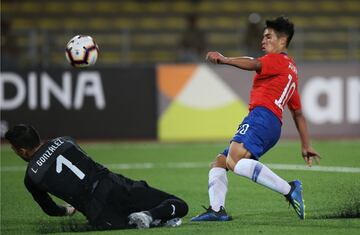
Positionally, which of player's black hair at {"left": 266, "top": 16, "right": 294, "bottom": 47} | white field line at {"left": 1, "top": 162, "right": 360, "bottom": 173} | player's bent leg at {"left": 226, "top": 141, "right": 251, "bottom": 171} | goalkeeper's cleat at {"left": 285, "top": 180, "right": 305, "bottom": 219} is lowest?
white field line at {"left": 1, "top": 162, "right": 360, "bottom": 173}

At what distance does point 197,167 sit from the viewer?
12.8 metres

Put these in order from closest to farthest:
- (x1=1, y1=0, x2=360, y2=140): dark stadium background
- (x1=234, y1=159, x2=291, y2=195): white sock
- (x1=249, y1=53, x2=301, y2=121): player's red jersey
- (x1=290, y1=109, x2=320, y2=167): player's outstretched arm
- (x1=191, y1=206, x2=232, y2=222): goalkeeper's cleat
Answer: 1. (x1=234, y1=159, x2=291, y2=195): white sock
2. (x1=249, y1=53, x2=301, y2=121): player's red jersey
3. (x1=191, y1=206, x2=232, y2=222): goalkeeper's cleat
4. (x1=290, y1=109, x2=320, y2=167): player's outstretched arm
5. (x1=1, y1=0, x2=360, y2=140): dark stadium background

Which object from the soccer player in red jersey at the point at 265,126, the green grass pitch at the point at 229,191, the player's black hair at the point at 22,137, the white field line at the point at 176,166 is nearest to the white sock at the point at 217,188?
the soccer player in red jersey at the point at 265,126

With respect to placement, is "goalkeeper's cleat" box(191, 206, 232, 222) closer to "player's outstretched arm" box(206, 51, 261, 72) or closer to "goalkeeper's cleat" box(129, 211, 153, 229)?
"goalkeeper's cleat" box(129, 211, 153, 229)

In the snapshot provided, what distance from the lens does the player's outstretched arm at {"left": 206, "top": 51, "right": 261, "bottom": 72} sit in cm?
702

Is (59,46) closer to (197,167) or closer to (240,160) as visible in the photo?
(197,167)

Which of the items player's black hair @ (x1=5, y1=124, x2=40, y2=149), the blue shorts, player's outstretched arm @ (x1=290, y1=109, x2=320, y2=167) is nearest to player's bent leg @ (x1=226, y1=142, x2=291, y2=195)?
the blue shorts

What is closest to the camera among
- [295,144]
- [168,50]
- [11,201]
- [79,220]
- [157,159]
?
[79,220]

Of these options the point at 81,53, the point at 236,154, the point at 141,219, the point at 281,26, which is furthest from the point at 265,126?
the point at 81,53

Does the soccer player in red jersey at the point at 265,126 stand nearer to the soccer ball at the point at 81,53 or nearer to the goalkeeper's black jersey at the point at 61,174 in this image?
the goalkeeper's black jersey at the point at 61,174

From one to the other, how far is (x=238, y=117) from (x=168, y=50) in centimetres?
438

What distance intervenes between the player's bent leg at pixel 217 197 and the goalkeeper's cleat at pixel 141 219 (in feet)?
2.35

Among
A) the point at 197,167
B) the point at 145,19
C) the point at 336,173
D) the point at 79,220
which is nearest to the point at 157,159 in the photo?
the point at 197,167

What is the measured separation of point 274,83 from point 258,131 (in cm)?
50
